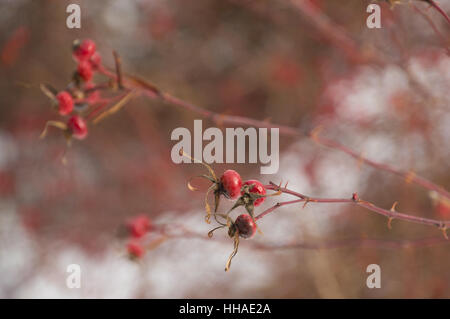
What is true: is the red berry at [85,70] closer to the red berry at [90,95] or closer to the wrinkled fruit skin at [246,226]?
the red berry at [90,95]

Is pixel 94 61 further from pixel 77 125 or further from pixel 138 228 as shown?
pixel 138 228

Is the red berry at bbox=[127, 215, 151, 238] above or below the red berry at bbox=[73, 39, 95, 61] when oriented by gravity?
below

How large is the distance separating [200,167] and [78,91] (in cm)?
71

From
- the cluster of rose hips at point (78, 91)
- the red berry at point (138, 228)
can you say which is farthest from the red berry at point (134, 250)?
the cluster of rose hips at point (78, 91)

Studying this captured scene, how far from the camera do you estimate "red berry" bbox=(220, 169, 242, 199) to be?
26 centimetres

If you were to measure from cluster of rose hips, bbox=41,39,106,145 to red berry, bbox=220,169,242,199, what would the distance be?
0.54ft

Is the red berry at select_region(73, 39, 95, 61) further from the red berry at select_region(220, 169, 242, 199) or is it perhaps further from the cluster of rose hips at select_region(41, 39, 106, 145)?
the red berry at select_region(220, 169, 242, 199)

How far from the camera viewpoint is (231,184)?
261 millimetres

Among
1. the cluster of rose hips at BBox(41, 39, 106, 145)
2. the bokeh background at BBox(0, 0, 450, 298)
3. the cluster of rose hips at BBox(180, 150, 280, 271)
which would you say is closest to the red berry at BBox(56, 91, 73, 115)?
the cluster of rose hips at BBox(41, 39, 106, 145)

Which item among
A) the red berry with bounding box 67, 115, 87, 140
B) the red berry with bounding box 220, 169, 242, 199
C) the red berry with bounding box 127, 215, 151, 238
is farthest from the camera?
the red berry with bounding box 127, 215, 151, 238

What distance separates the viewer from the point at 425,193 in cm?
83

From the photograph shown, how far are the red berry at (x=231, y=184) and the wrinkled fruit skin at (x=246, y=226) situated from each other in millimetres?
19

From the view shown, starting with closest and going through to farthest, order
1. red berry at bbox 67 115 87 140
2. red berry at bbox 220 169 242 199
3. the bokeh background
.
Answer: red berry at bbox 220 169 242 199 < red berry at bbox 67 115 87 140 < the bokeh background
